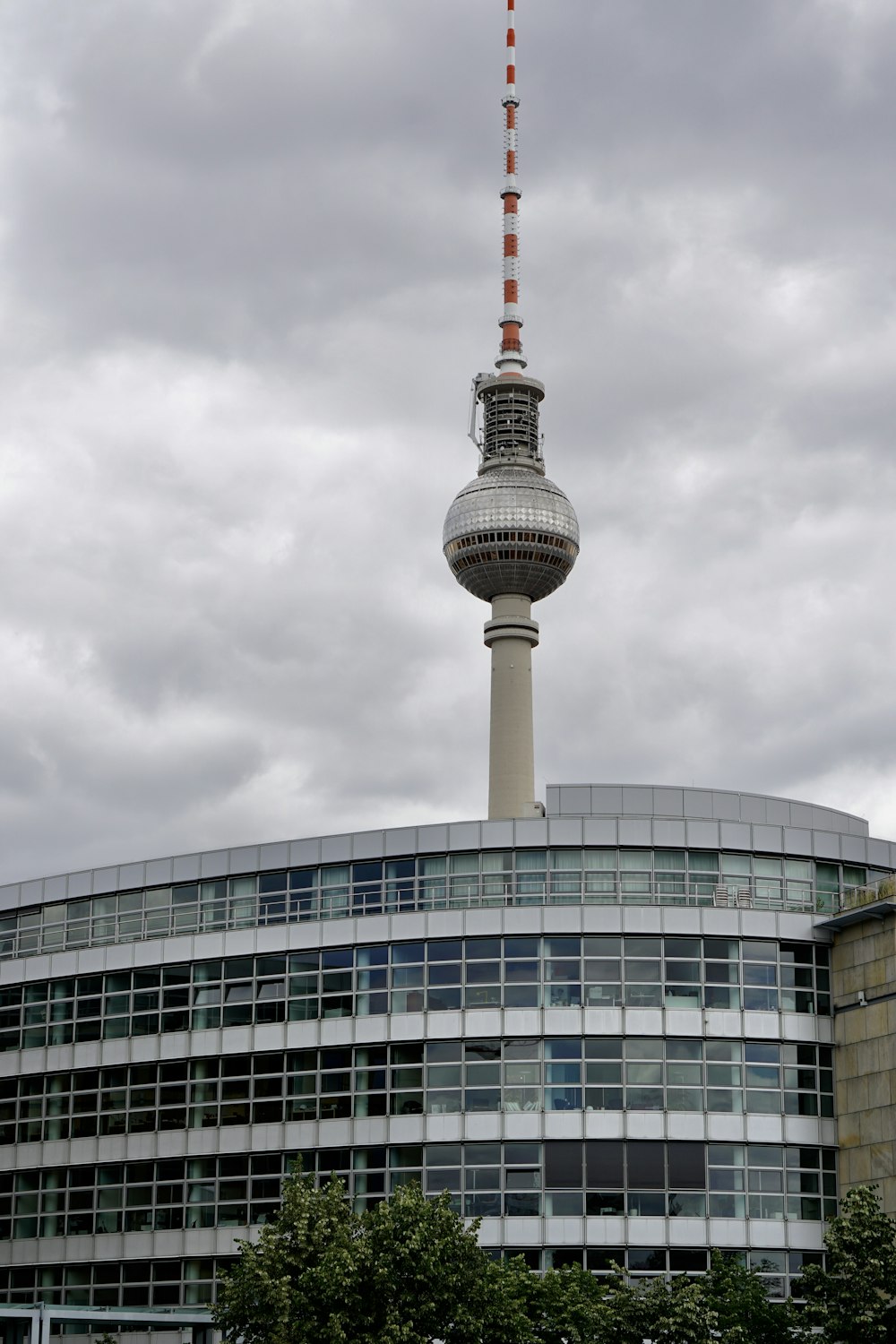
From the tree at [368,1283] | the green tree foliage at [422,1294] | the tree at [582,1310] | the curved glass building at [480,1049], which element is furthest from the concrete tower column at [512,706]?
the tree at [368,1283]

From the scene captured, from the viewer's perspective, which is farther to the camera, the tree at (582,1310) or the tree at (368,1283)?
the tree at (582,1310)

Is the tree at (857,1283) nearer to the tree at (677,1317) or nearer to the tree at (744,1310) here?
the tree at (744,1310)

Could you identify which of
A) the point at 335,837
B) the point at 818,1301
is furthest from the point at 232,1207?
the point at 818,1301

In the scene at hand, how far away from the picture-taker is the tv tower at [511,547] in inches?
A: 4537

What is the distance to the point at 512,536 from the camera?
11806 centimetres

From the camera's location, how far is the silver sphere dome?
388 feet

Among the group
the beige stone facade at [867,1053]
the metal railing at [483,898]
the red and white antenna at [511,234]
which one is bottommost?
the beige stone facade at [867,1053]

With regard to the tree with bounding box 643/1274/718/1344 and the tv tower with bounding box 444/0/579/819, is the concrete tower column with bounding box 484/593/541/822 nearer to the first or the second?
the tv tower with bounding box 444/0/579/819

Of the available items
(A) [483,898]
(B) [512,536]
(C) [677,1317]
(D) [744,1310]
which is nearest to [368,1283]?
(C) [677,1317]

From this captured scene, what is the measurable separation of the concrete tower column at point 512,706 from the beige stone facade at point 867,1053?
5063 centimetres

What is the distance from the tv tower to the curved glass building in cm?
5038

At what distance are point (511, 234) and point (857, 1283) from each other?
89.2 m

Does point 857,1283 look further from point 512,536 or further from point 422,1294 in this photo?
point 512,536

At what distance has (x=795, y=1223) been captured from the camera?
57.4m
